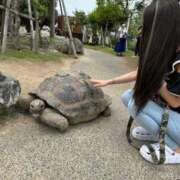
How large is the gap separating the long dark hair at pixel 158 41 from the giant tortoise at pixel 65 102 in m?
0.80

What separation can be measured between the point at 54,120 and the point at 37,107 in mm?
191

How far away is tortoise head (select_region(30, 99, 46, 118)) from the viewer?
2.46 meters

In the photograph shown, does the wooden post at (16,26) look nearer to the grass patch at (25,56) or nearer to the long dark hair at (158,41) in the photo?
the grass patch at (25,56)

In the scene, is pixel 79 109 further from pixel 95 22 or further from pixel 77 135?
pixel 95 22

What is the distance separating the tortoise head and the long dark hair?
946 millimetres

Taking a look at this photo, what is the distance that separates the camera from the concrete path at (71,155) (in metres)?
1.93

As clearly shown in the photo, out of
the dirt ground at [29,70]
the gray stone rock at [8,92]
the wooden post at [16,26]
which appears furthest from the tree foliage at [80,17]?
the gray stone rock at [8,92]

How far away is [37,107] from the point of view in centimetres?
245

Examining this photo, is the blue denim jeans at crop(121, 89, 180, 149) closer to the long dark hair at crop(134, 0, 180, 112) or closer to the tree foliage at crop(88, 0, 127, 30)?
the long dark hair at crop(134, 0, 180, 112)

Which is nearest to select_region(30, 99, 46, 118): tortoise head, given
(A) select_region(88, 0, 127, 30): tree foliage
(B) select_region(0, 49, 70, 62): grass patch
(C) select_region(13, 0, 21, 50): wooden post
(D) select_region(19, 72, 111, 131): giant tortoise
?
(D) select_region(19, 72, 111, 131): giant tortoise

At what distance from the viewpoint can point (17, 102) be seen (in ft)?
8.86

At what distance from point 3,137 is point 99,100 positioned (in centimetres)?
97

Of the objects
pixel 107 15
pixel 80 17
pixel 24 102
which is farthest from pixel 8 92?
pixel 80 17

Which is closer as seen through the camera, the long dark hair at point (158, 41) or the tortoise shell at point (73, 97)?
the long dark hair at point (158, 41)
